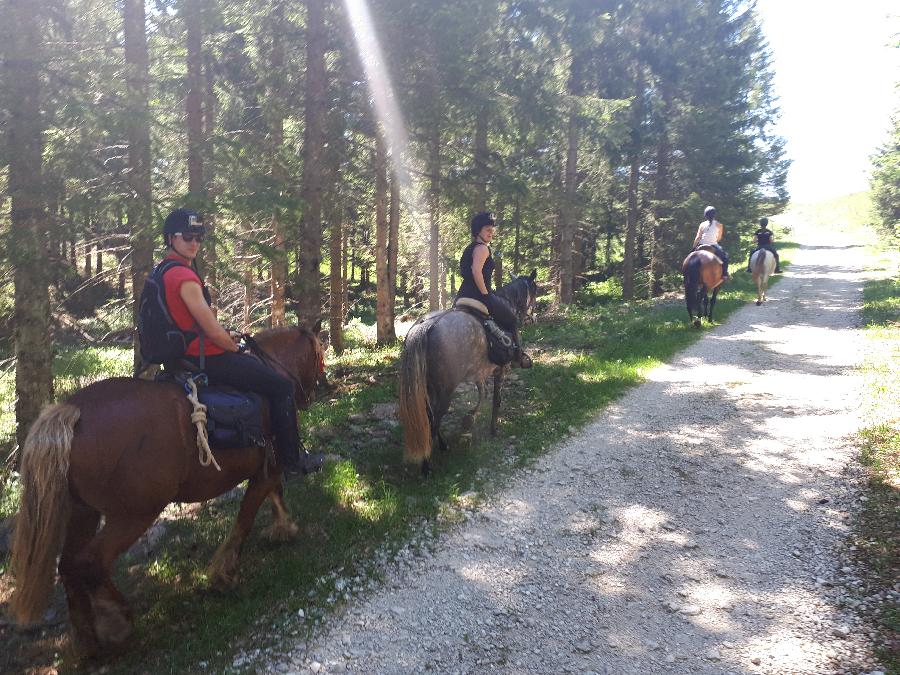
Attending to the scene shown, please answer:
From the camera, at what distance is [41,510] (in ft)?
11.1

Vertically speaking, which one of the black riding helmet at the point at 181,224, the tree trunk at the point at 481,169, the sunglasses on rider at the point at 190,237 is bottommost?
the sunglasses on rider at the point at 190,237

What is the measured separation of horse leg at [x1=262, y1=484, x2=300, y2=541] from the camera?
500 cm

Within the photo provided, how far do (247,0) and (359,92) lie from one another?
2.44 meters

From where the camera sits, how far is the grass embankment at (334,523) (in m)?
3.78

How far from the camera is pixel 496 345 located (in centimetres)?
720

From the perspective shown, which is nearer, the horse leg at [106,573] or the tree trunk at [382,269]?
the horse leg at [106,573]

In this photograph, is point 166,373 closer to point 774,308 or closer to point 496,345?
point 496,345

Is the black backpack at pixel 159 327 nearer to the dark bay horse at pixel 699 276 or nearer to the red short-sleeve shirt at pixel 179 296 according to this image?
the red short-sleeve shirt at pixel 179 296

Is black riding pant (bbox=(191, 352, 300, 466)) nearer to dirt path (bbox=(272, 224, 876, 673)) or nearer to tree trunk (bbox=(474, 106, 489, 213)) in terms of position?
dirt path (bbox=(272, 224, 876, 673))

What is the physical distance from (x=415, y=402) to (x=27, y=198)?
16.8 feet

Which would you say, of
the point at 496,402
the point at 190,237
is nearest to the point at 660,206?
the point at 496,402

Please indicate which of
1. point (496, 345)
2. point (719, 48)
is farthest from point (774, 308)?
point (496, 345)

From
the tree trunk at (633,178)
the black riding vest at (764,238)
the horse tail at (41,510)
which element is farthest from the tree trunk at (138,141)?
the black riding vest at (764,238)

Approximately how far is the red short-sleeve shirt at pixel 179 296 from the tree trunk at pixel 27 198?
3.46 m
